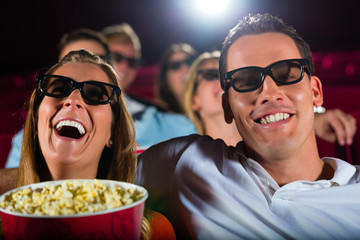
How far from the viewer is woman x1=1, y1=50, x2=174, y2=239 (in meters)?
0.73

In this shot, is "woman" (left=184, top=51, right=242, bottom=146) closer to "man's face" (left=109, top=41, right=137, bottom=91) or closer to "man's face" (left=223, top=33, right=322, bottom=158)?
"man's face" (left=223, top=33, right=322, bottom=158)

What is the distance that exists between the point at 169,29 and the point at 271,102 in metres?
0.86

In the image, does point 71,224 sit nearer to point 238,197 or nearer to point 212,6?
point 238,197

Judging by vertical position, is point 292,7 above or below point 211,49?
above

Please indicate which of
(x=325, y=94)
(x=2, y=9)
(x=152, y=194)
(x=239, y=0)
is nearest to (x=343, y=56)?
(x=325, y=94)

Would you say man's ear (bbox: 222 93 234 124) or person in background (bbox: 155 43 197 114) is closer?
man's ear (bbox: 222 93 234 124)

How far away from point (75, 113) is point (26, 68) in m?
0.51

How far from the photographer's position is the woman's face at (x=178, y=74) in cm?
169

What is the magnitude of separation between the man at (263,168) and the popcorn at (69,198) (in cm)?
21

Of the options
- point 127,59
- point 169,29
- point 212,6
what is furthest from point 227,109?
point 127,59

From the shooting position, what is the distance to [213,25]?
0.96m

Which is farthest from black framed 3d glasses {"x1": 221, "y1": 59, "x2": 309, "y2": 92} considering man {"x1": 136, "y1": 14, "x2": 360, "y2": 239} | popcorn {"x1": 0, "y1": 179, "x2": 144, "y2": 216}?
popcorn {"x1": 0, "y1": 179, "x2": 144, "y2": 216}

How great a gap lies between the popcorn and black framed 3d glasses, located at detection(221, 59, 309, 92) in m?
0.32

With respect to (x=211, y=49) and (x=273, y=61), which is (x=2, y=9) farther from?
(x=273, y=61)
